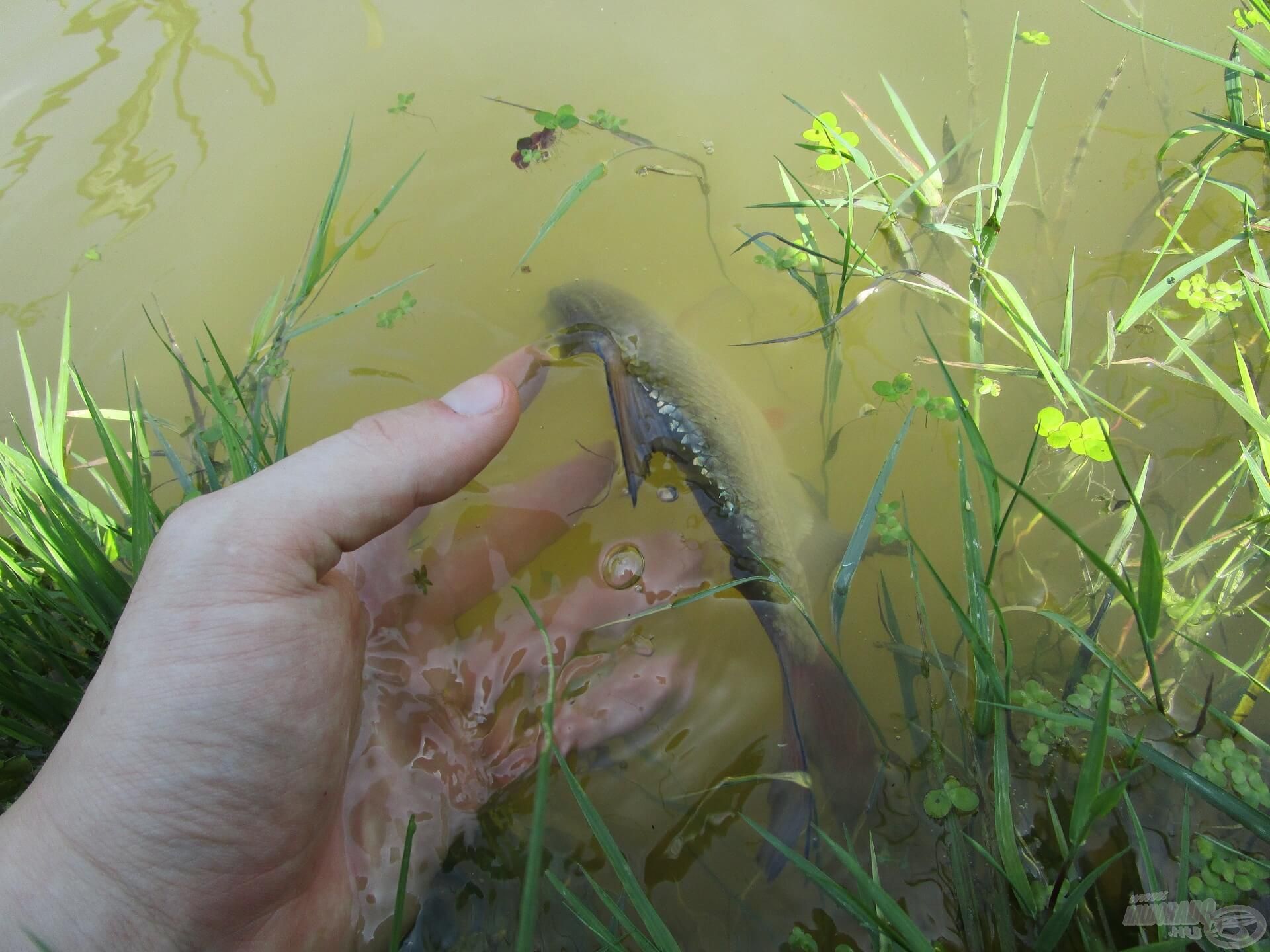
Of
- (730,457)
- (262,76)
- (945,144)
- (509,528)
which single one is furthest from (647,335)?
(262,76)

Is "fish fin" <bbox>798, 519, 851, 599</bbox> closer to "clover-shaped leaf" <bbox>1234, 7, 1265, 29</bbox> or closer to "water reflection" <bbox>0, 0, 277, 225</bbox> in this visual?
"clover-shaped leaf" <bbox>1234, 7, 1265, 29</bbox>

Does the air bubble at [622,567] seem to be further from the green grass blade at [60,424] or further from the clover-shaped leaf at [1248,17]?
the clover-shaped leaf at [1248,17]

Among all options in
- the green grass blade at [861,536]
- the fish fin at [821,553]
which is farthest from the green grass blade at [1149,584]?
the fish fin at [821,553]

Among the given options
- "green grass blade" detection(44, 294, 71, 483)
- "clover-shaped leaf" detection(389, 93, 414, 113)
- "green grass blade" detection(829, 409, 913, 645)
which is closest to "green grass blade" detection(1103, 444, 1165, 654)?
"green grass blade" detection(829, 409, 913, 645)

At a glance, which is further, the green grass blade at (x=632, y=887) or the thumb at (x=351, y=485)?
the thumb at (x=351, y=485)

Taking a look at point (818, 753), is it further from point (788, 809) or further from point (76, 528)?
point (76, 528)
